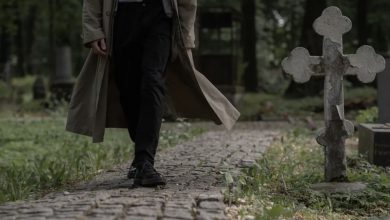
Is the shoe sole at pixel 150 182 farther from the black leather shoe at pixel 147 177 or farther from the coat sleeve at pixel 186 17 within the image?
the coat sleeve at pixel 186 17

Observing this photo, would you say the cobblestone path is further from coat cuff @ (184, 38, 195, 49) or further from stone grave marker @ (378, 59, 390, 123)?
stone grave marker @ (378, 59, 390, 123)

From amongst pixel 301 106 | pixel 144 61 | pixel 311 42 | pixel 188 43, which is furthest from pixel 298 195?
pixel 311 42

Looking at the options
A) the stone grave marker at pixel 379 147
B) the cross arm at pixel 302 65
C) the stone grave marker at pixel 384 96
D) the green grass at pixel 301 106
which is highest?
the cross arm at pixel 302 65

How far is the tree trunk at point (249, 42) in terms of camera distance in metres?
27.1

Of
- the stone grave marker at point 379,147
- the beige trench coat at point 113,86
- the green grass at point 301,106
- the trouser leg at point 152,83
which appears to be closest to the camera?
the trouser leg at point 152,83

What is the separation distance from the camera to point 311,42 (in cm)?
2016

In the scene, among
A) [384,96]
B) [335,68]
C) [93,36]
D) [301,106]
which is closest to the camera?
[93,36]

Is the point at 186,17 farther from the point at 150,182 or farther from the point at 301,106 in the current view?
the point at 301,106

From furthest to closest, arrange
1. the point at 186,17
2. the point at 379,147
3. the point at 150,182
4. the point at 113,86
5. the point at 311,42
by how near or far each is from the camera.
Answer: the point at 311,42 < the point at 379,147 < the point at 113,86 < the point at 186,17 < the point at 150,182

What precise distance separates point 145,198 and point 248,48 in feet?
79.2

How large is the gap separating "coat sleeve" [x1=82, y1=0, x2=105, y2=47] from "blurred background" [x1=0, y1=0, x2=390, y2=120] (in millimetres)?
11403

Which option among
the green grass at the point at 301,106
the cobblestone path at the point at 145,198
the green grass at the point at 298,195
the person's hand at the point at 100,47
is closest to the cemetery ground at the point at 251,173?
the green grass at the point at 298,195

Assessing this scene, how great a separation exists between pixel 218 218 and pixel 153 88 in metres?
1.45

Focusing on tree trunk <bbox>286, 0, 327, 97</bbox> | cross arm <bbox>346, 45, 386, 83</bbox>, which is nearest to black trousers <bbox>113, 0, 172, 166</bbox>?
cross arm <bbox>346, 45, 386, 83</bbox>
